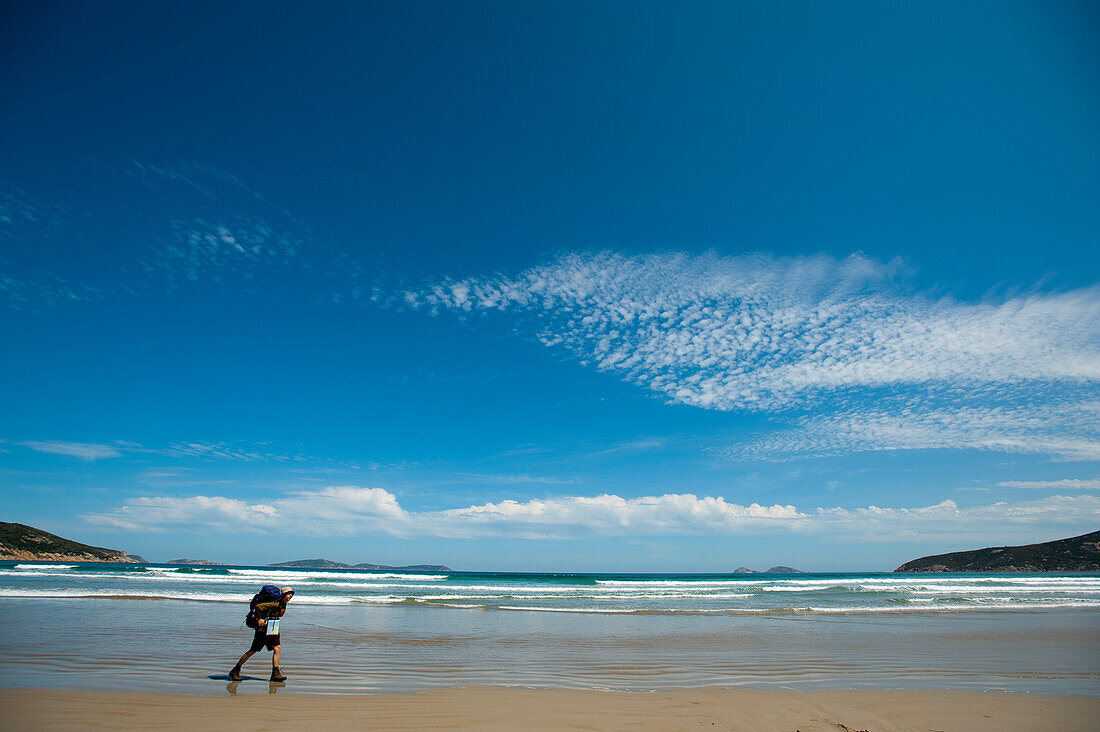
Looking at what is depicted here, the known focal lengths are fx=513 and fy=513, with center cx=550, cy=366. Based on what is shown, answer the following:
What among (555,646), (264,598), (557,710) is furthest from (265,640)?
(555,646)

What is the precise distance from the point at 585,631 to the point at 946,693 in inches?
341

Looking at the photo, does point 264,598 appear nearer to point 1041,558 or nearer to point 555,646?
point 555,646

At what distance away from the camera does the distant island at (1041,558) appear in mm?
74938

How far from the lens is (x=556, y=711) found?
6113mm

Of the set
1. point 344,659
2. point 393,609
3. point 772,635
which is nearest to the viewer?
point 344,659

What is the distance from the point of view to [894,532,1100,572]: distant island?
74938 mm

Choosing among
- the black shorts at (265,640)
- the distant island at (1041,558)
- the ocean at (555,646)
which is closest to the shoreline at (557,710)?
the ocean at (555,646)

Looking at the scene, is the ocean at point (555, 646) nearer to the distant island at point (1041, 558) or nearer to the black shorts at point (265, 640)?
the black shorts at point (265, 640)

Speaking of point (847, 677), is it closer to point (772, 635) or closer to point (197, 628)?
point (772, 635)

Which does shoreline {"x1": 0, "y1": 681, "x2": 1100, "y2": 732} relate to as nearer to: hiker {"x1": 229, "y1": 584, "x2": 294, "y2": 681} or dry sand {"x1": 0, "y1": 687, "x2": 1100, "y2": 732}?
dry sand {"x1": 0, "y1": 687, "x2": 1100, "y2": 732}

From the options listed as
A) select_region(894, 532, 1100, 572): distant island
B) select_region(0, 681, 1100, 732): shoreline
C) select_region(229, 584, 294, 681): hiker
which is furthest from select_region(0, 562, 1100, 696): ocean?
select_region(894, 532, 1100, 572): distant island

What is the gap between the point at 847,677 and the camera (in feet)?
27.4

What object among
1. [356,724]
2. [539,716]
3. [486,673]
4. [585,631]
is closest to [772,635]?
[585,631]

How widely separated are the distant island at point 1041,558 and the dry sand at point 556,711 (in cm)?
9754
